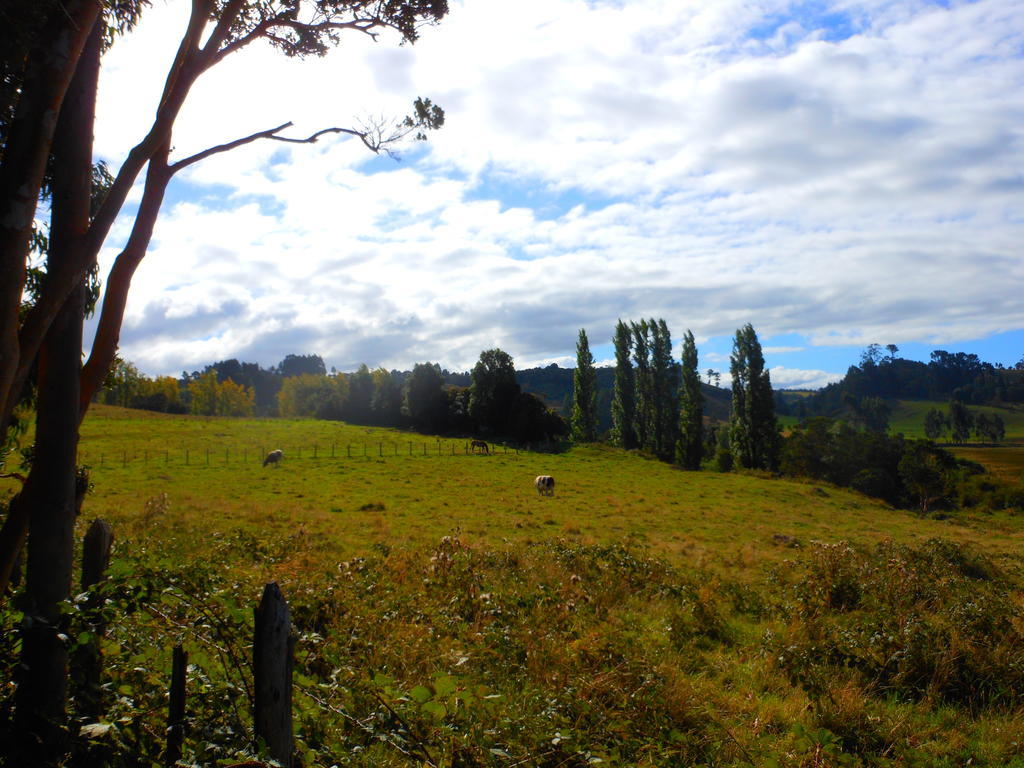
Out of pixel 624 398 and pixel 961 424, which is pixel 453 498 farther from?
pixel 961 424

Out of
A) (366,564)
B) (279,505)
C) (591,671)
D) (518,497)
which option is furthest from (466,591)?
(518,497)

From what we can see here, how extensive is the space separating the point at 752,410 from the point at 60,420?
184ft

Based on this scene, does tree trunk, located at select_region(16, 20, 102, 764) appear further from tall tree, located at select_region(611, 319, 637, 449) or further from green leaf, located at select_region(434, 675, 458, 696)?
tall tree, located at select_region(611, 319, 637, 449)

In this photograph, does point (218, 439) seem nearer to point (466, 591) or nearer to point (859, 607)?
point (466, 591)

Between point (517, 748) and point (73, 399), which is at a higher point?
point (73, 399)

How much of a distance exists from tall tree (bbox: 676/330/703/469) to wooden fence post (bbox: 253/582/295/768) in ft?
167

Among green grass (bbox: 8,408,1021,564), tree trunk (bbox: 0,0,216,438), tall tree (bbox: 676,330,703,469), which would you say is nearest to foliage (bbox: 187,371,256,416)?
green grass (bbox: 8,408,1021,564)

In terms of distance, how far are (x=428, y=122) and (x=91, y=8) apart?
2.91 metres

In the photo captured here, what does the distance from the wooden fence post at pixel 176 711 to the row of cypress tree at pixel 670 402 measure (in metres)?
51.1

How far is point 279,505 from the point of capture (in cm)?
2264

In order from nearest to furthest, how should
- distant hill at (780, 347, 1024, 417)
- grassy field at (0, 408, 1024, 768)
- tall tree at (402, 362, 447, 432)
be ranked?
1. grassy field at (0, 408, 1024, 768)
2. tall tree at (402, 362, 447, 432)
3. distant hill at (780, 347, 1024, 417)

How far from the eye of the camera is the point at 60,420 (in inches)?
166

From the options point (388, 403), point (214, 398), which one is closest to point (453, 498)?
point (388, 403)

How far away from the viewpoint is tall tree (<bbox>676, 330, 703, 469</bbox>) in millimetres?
53500
